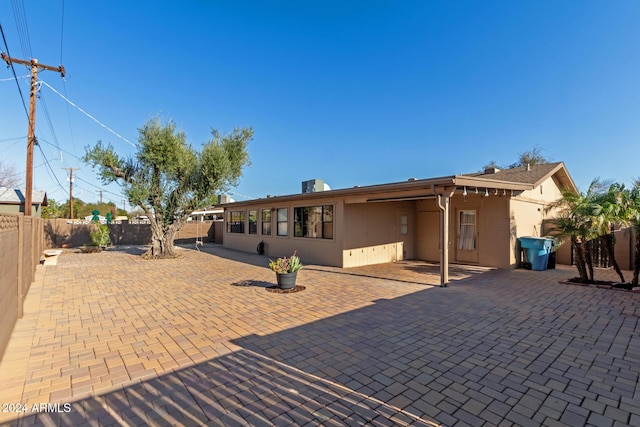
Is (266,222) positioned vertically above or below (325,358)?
above

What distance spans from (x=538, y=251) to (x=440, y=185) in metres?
4.90

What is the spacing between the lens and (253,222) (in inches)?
583

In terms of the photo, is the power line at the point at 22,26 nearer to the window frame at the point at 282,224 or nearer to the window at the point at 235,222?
the window frame at the point at 282,224

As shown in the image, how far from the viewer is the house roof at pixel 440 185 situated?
6777 mm

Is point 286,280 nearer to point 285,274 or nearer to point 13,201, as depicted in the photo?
point 285,274

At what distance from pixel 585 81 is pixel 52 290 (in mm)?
19021

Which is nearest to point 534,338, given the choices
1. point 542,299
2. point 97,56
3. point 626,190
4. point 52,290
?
point 542,299

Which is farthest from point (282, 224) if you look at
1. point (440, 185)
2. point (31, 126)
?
point (31, 126)

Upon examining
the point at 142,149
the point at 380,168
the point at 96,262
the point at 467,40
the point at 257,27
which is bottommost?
the point at 96,262

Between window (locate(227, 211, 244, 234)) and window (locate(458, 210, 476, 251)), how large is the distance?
35.4ft

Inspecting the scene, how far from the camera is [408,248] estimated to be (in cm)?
1177

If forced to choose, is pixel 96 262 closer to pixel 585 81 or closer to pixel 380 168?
pixel 585 81

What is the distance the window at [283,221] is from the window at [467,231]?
6741 millimetres

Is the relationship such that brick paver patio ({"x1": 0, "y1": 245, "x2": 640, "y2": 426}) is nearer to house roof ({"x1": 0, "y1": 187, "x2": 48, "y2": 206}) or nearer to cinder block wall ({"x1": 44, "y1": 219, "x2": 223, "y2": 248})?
house roof ({"x1": 0, "y1": 187, "x2": 48, "y2": 206})
